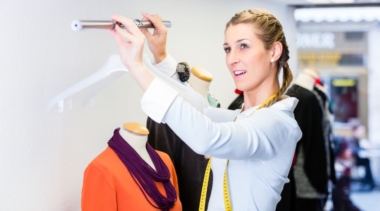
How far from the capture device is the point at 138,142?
2264 millimetres

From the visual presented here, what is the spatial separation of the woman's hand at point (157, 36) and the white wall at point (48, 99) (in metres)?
0.42

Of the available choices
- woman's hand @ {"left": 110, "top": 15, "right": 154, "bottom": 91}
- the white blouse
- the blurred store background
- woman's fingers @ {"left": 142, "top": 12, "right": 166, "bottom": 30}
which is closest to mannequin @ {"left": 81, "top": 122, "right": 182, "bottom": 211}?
the white blouse

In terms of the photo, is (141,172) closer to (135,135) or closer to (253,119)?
(135,135)

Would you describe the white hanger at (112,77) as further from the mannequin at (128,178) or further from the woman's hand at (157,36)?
the mannequin at (128,178)

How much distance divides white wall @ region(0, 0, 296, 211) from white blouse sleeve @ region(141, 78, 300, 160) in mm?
710

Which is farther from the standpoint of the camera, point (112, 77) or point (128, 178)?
point (128, 178)

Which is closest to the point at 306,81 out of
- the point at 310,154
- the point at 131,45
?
the point at 310,154

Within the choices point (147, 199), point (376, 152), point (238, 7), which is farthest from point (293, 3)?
point (147, 199)

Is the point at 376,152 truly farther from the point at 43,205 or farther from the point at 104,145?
the point at 43,205

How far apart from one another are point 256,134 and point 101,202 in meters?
0.72

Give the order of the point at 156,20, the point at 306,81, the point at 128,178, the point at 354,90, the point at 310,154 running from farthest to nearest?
1. the point at 354,90
2. the point at 306,81
3. the point at 310,154
4. the point at 128,178
5. the point at 156,20

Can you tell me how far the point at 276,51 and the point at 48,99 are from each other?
864 millimetres

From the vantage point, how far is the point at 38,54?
6.94 feet

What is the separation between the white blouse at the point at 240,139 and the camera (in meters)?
1.45
